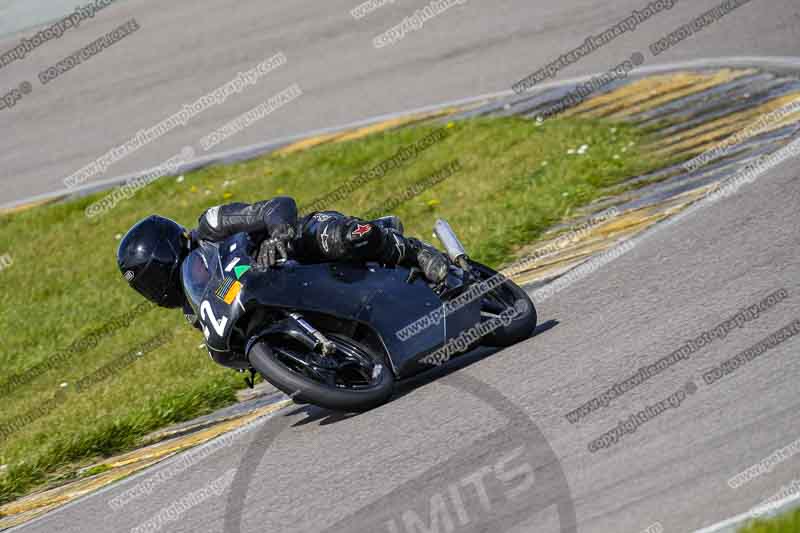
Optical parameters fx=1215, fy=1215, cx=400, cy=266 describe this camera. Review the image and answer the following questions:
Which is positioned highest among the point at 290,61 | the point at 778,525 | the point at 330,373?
the point at 290,61

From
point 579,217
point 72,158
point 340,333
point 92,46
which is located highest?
point 92,46

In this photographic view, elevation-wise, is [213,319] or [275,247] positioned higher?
[275,247]

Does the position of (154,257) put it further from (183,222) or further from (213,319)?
(183,222)

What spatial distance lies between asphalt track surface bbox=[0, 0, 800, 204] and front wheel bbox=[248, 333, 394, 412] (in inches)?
261

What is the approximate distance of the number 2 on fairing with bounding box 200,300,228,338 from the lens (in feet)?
19.7

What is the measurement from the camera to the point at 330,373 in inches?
235

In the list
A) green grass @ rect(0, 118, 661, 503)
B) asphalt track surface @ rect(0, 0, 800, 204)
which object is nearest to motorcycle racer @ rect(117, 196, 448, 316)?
green grass @ rect(0, 118, 661, 503)

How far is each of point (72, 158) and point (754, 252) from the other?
31.9 feet

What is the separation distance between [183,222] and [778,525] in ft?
31.2

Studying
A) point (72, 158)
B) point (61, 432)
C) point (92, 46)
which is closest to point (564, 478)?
point (61, 432)

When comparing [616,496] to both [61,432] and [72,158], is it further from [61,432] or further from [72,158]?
[72,158]

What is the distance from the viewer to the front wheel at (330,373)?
18.7ft

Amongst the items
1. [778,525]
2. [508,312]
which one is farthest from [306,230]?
[778,525]

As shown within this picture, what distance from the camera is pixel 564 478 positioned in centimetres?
464
